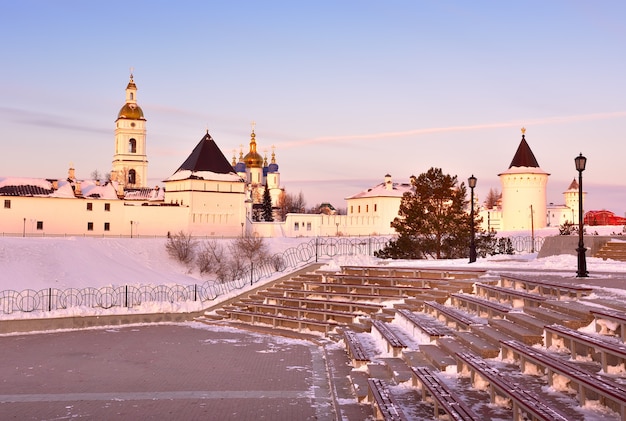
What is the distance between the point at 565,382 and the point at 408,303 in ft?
33.4

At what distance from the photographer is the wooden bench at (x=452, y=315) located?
42.3 feet

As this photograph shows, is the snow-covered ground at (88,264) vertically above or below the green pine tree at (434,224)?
below

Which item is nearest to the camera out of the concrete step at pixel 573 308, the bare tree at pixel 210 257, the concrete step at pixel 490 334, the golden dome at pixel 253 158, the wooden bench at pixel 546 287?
the concrete step at pixel 573 308

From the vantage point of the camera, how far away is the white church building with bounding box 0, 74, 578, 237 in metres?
74.9

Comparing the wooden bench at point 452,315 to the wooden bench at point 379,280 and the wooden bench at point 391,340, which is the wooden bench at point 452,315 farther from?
the wooden bench at point 379,280

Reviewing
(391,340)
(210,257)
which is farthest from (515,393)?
(210,257)

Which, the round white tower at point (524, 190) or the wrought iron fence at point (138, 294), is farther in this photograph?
the round white tower at point (524, 190)

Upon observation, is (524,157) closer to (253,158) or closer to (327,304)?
(253,158)

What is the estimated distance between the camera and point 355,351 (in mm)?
13461

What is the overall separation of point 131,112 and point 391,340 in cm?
10771

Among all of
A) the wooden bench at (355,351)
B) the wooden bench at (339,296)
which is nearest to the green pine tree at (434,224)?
the wooden bench at (339,296)

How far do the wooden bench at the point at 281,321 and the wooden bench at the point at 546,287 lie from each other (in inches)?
214

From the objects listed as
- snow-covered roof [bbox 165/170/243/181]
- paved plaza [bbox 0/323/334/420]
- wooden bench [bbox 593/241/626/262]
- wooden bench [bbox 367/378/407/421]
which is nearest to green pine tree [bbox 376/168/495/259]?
wooden bench [bbox 593/241/626/262]

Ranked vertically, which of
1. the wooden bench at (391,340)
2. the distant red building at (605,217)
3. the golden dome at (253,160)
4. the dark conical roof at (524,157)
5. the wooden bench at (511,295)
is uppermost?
the golden dome at (253,160)
